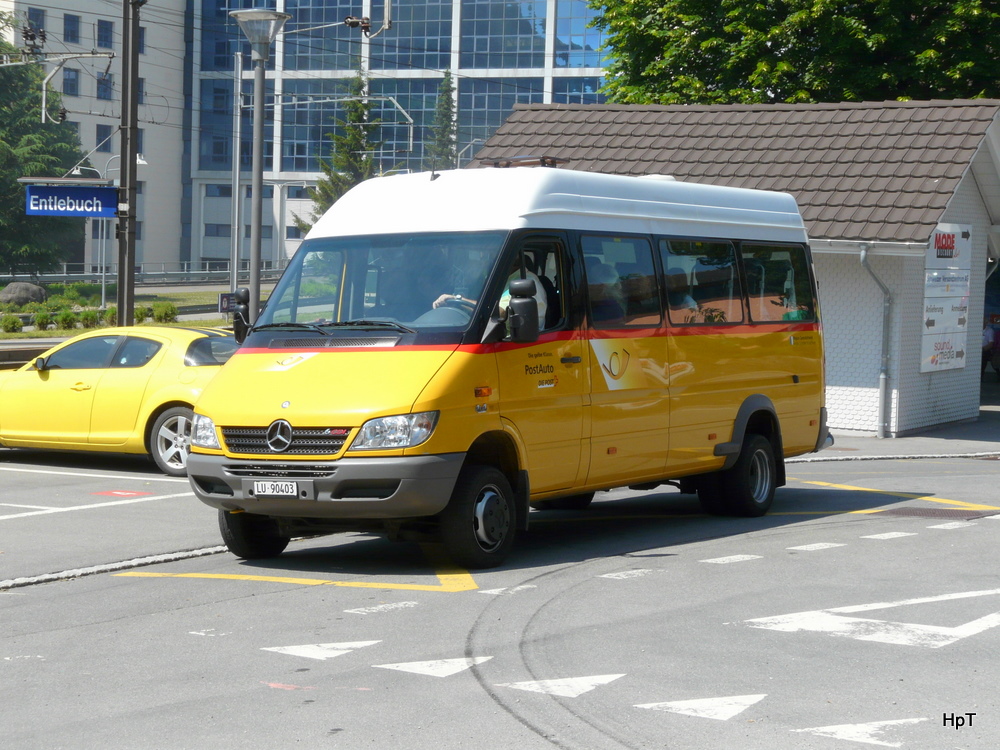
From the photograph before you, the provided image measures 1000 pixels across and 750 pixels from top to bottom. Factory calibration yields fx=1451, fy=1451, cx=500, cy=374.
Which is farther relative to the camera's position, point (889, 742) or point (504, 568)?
point (504, 568)

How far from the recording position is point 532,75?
85.3 meters

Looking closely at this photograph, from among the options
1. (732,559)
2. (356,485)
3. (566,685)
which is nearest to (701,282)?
(732,559)

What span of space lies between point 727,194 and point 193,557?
5460mm

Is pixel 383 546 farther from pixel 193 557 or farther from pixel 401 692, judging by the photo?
pixel 401 692

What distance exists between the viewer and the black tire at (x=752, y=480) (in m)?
12.2

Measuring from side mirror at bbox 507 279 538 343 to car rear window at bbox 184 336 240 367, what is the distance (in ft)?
19.4

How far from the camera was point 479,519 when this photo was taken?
927 cm

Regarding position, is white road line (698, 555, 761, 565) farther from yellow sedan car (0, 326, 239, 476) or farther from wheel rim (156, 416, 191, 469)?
wheel rim (156, 416, 191, 469)

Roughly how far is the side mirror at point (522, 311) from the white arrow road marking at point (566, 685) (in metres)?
3.18

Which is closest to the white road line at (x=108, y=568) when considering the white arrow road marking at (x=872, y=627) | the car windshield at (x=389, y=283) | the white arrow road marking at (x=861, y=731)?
the car windshield at (x=389, y=283)

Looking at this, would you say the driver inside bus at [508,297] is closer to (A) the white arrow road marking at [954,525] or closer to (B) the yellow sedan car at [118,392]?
(A) the white arrow road marking at [954,525]

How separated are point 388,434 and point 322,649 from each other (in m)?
1.96

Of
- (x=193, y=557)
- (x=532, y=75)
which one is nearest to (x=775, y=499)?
(x=193, y=557)

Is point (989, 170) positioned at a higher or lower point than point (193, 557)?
higher
